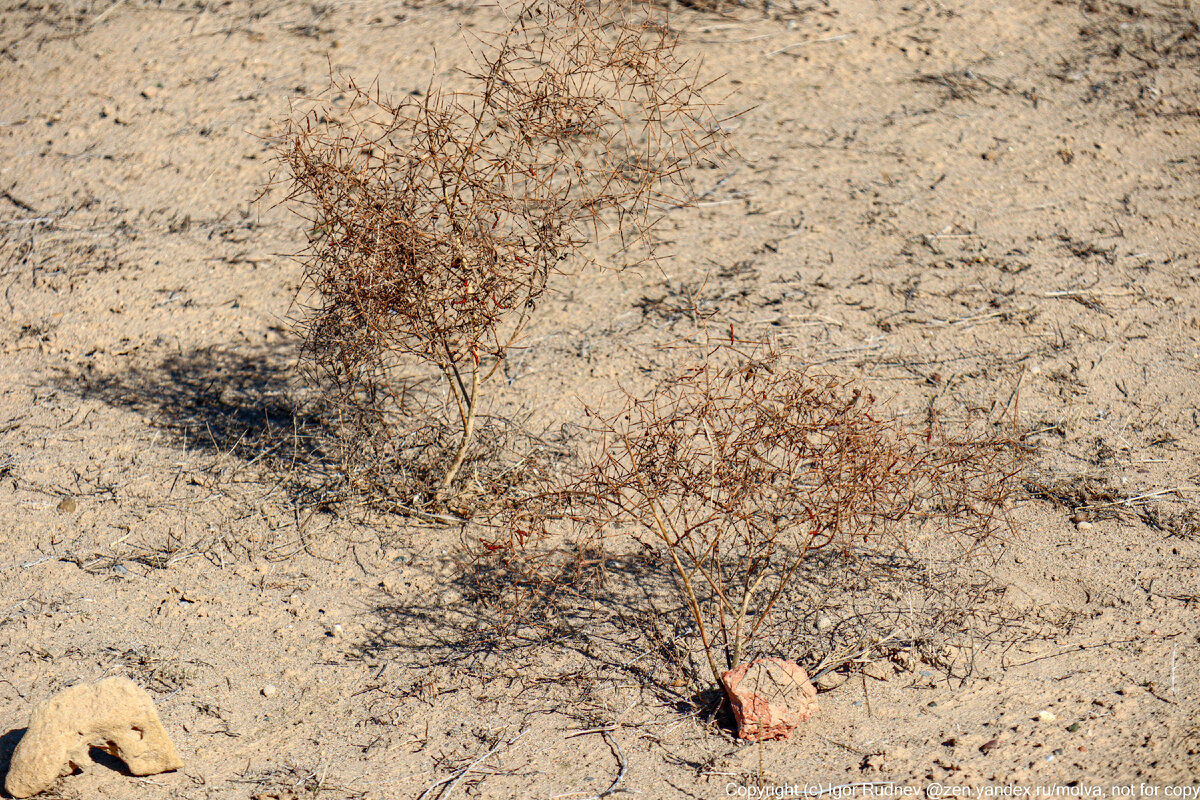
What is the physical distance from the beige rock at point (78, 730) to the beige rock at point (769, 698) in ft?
6.25

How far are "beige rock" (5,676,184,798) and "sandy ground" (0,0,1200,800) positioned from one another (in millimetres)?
171

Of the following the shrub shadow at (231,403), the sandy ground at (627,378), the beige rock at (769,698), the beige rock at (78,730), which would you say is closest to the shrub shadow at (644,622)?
the sandy ground at (627,378)

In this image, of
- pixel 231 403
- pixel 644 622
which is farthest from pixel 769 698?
pixel 231 403

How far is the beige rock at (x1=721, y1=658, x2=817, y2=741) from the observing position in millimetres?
3594

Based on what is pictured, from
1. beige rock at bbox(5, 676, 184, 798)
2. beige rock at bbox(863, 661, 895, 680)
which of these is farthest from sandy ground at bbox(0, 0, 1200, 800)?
beige rock at bbox(5, 676, 184, 798)

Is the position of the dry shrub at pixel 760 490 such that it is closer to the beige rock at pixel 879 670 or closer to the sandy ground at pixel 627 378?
the sandy ground at pixel 627 378

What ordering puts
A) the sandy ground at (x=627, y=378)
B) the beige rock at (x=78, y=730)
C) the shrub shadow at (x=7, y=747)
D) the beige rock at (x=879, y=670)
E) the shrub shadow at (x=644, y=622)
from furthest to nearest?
the shrub shadow at (x=644, y=622) → the beige rock at (x=879, y=670) → the sandy ground at (x=627, y=378) → the shrub shadow at (x=7, y=747) → the beige rock at (x=78, y=730)

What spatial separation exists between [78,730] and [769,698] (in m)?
2.21

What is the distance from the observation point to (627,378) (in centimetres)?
558

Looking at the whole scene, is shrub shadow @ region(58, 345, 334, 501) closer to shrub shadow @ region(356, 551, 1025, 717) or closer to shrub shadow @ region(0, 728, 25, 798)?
shrub shadow @ region(356, 551, 1025, 717)

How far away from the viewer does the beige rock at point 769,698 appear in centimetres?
359

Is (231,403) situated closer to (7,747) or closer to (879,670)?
(7,747)

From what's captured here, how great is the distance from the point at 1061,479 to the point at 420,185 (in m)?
3.10

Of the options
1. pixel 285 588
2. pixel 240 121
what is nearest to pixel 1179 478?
pixel 285 588
